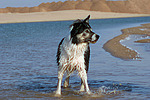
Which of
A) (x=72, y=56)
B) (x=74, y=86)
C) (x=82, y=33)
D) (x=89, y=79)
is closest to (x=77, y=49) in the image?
(x=72, y=56)

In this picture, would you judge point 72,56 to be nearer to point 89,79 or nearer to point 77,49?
point 77,49

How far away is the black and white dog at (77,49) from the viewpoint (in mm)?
6719

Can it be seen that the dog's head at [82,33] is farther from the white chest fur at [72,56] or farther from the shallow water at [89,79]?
the shallow water at [89,79]

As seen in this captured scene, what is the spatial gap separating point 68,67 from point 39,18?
9263cm

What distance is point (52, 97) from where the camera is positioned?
7.57 meters

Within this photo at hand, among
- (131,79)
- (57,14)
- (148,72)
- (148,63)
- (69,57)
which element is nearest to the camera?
(69,57)

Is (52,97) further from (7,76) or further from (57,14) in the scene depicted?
(57,14)

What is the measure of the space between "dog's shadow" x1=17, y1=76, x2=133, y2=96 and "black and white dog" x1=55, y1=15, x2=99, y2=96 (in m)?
0.38

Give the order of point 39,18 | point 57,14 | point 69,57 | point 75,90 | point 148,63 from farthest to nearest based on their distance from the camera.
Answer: point 57,14, point 39,18, point 148,63, point 75,90, point 69,57

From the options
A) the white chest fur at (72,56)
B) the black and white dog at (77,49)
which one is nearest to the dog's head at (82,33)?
the black and white dog at (77,49)

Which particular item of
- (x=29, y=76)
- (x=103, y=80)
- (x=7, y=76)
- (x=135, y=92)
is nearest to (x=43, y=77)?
(x=29, y=76)

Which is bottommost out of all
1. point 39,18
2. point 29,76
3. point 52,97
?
point 52,97

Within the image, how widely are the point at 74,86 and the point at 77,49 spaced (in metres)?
2.06

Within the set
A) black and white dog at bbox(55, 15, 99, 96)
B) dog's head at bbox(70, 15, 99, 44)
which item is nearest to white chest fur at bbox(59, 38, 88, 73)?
black and white dog at bbox(55, 15, 99, 96)
